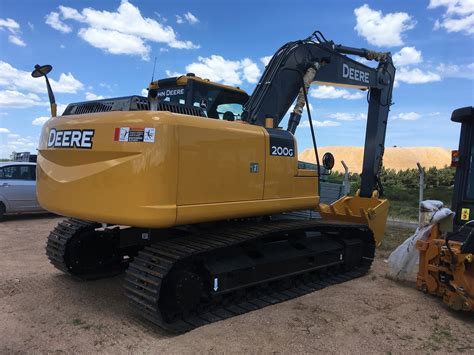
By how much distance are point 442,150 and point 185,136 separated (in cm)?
5124

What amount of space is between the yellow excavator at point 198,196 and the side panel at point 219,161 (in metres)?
0.01

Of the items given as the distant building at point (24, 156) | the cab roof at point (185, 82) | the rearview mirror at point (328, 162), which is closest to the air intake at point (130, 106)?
the cab roof at point (185, 82)

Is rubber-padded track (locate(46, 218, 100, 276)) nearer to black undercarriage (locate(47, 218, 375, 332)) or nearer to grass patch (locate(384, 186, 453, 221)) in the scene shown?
black undercarriage (locate(47, 218, 375, 332))

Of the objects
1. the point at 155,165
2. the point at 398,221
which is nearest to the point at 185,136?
the point at 155,165

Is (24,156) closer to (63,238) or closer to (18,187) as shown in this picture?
(18,187)

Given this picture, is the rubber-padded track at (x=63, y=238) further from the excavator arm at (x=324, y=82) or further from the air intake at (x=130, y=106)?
the excavator arm at (x=324, y=82)

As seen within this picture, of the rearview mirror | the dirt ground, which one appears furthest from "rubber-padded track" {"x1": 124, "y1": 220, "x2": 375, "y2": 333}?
the rearview mirror

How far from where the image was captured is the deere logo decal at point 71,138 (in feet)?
14.5

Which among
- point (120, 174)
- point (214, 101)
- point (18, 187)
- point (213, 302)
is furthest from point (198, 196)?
point (18, 187)

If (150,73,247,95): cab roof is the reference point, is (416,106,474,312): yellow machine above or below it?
below

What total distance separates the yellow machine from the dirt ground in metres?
0.23

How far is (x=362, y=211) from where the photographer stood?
720 cm

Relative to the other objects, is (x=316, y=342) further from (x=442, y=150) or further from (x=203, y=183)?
(x=442, y=150)

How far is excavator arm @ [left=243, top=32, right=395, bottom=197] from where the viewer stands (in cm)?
570
